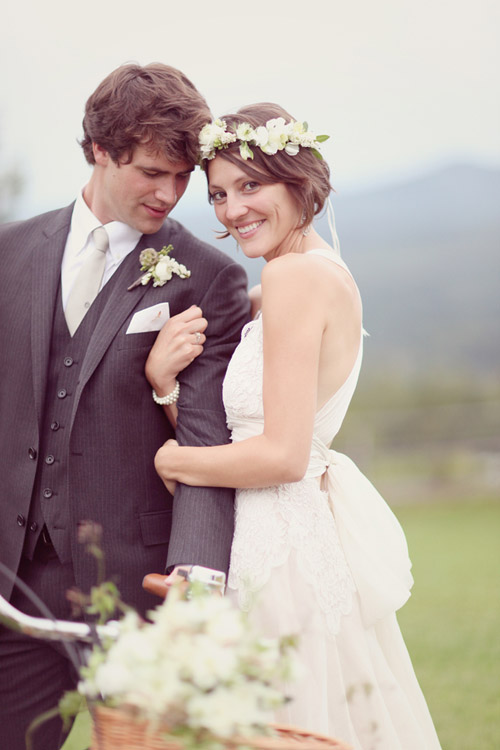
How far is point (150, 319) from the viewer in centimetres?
287

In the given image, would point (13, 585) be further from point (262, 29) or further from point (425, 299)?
point (262, 29)

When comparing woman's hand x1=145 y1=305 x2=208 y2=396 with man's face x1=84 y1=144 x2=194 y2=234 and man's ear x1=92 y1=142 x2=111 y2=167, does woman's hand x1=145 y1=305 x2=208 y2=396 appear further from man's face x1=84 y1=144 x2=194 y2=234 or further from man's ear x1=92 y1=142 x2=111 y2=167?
man's ear x1=92 y1=142 x2=111 y2=167

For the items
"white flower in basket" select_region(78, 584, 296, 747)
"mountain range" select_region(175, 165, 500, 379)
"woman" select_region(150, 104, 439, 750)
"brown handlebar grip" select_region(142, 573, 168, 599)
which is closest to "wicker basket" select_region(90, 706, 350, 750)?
"white flower in basket" select_region(78, 584, 296, 747)

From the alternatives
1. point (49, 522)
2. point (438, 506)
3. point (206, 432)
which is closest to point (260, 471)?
point (206, 432)

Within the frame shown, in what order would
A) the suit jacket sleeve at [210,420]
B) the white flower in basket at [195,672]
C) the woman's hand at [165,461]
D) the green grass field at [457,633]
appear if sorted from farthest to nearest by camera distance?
the green grass field at [457,633] → the woman's hand at [165,461] → the suit jacket sleeve at [210,420] → the white flower in basket at [195,672]

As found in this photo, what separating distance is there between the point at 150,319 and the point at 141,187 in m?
0.41

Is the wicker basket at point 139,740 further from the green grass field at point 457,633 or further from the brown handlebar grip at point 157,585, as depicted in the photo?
the green grass field at point 457,633

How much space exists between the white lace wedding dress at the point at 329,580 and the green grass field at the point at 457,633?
2095mm

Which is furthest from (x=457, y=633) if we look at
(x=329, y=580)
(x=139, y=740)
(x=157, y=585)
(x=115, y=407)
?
(x=139, y=740)

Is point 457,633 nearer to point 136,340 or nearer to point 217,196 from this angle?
point 136,340

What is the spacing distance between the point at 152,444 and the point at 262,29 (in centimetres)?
9574

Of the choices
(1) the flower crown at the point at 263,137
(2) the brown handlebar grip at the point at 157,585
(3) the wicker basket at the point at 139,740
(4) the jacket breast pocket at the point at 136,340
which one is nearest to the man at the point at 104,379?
(4) the jacket breast pocket at the point at 136,340

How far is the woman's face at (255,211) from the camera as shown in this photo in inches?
104

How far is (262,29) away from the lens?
303 feet
